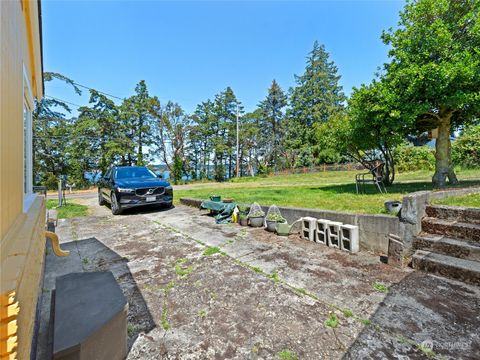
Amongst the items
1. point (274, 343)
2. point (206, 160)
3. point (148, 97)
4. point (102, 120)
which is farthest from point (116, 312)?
point (206, 160)

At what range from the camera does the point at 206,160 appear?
111 feet

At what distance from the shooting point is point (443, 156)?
22.6 feet

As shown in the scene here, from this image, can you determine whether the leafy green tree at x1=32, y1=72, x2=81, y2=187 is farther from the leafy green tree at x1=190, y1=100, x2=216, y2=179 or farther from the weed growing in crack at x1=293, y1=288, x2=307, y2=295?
the weed growing in crack at x1=293, y1=288, x2=307, y2=295

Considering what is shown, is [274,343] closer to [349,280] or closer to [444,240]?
[349,280]

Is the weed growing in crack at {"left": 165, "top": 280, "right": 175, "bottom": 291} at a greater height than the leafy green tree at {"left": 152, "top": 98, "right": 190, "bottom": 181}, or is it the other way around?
the leafy green tree at {"left": 152, "top": 98, "right": 190, "bottom": 181}

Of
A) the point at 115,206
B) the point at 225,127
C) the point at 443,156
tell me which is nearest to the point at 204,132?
the point at 225,127

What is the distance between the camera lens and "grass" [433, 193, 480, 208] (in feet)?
11.8

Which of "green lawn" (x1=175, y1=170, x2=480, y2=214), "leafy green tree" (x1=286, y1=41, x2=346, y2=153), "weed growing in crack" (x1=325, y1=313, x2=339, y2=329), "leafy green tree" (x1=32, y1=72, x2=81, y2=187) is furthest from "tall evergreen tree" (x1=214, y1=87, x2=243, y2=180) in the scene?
"weed growing in crack" (x1=325, y1=313, x2=339, y2=329)

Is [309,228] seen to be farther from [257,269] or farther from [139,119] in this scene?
[139,119]

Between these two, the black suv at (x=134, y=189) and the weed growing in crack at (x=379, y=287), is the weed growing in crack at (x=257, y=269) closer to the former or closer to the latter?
the weed growing in crack at (x=379, y=287)

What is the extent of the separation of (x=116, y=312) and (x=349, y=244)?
334cm

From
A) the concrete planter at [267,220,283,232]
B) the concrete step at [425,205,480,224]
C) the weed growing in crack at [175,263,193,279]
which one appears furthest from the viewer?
the concrete planter at [267,220,283,232]

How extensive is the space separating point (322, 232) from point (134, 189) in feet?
17.2

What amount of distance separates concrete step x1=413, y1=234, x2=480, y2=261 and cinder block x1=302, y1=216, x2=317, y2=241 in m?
1.47
